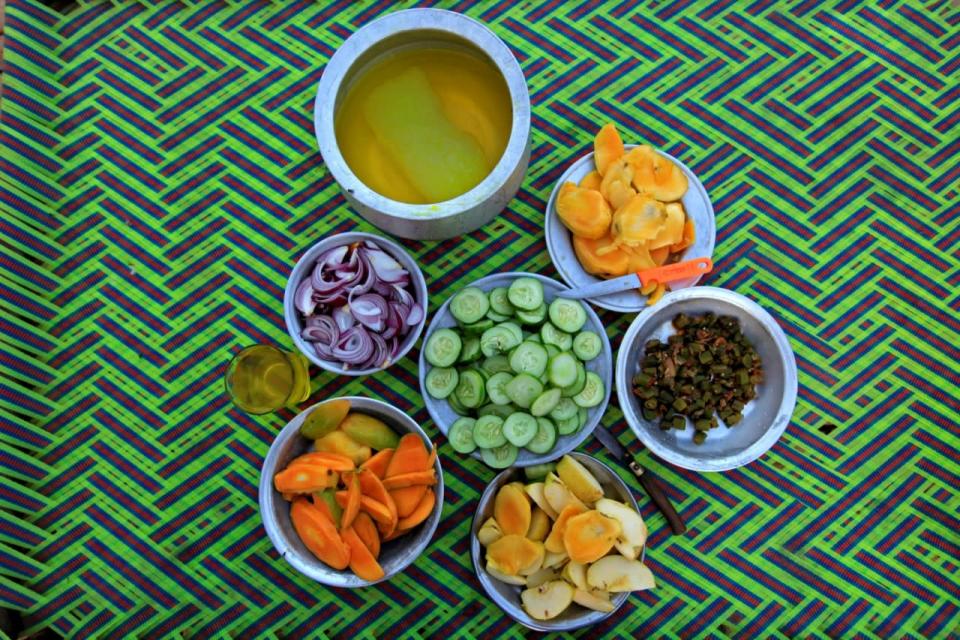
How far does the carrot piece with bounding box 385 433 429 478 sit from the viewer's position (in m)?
1.40

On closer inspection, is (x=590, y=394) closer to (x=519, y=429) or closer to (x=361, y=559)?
(x=519, y=429)

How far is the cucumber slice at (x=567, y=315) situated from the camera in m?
1.47

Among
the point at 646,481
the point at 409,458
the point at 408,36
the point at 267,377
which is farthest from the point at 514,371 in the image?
the point at 408,36

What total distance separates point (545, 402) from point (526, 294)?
22 cm

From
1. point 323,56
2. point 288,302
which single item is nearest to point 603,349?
point 288,302

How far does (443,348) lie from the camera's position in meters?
1.48

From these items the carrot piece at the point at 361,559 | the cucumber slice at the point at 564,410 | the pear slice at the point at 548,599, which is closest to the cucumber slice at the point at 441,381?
the cucumber slice at the point at 564,410

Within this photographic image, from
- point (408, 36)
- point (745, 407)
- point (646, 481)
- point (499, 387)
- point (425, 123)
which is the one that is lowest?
point (646, 481)

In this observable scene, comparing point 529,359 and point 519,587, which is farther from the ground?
point 529,359

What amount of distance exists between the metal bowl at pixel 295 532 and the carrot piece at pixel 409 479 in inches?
1.5

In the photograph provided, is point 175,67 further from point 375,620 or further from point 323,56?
point 375,620

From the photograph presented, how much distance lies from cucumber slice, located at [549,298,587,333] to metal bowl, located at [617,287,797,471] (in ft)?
0.34

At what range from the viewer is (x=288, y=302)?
145 cm

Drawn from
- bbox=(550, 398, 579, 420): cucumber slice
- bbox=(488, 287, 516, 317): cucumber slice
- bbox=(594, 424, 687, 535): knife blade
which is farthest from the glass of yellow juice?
bbox=(594, 424, 687, 535): knife blade
